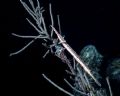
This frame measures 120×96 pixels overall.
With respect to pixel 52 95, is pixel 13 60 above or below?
above

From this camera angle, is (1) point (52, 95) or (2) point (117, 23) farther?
(2) point (117, 23)

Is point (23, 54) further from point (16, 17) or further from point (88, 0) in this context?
point (88, 0)

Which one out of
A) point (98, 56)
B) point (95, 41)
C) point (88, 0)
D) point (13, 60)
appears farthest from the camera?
point (95, 41)

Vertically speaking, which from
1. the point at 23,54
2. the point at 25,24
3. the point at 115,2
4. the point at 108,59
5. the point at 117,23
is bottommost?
the point at 108,59

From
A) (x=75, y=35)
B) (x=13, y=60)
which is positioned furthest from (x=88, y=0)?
(x=13, y=60)

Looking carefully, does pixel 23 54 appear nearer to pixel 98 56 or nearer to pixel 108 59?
pixel 98 56


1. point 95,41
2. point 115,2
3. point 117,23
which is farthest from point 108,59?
point 115,2

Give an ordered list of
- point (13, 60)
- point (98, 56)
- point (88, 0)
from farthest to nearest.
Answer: point (88, 0)
point (98, 56)
point (13, 60)
